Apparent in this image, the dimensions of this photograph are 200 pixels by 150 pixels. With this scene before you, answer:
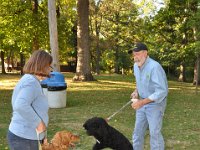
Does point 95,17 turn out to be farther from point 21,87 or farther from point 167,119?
point 21,87

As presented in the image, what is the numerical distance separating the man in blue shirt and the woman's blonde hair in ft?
7.90

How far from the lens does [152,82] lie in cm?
620

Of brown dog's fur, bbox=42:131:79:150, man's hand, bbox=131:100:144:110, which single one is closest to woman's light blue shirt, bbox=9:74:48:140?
brown dog's fur, bbox=42:131:79:150

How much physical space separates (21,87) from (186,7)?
82.4 ft

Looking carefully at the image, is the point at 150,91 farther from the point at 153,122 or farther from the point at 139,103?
the point at 153,122

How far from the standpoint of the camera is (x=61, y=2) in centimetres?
3925

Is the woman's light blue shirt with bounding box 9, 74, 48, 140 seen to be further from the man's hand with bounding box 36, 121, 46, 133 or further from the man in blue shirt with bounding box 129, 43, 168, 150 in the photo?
the man in blue shirt with bounding box 129, 43, 168, 150

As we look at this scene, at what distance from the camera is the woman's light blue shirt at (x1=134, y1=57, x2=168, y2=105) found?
6.09m

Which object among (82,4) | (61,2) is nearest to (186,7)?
(82,4)

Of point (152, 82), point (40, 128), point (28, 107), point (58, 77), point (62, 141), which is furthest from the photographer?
point (58, 77)

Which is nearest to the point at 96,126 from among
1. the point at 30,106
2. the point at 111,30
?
the point at 30,106

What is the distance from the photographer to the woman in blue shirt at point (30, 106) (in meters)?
3.90

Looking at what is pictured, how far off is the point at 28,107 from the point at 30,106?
0.04m

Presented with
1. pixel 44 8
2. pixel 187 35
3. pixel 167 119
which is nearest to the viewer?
pixel 167 119
